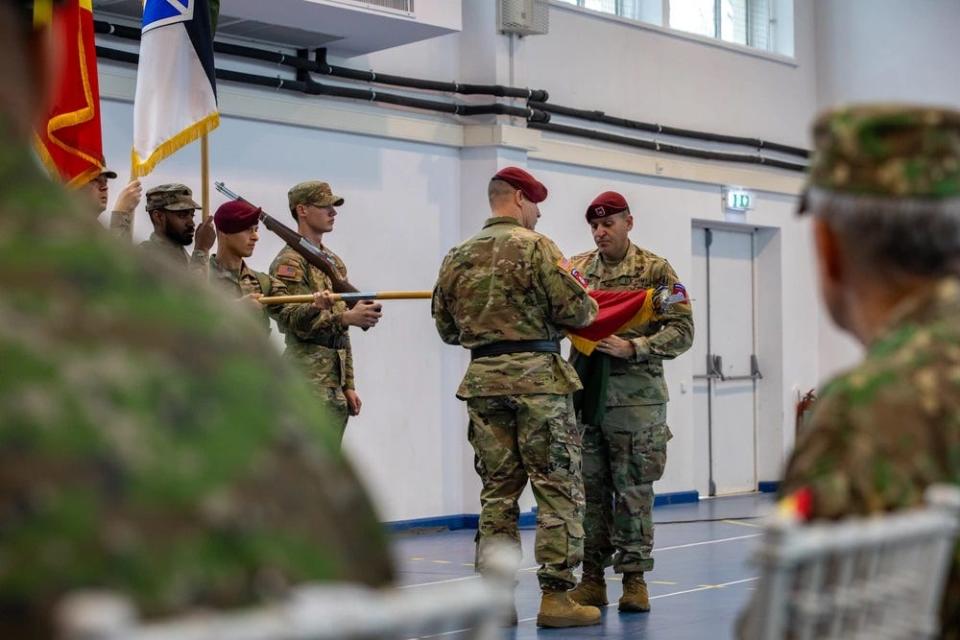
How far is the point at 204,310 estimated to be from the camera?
41.0 inches

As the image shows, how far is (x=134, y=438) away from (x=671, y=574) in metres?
6.57

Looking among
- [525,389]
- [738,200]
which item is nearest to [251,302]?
[525,389]

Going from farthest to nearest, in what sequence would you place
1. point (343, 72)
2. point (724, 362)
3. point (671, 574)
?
1. point (724, 362)
2. point (343, 72)
3. point (671, 574)

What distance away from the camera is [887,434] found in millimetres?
1644

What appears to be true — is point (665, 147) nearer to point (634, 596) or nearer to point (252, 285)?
point (252, 285)

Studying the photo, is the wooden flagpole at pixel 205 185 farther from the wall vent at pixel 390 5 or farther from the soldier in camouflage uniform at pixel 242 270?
the wall vent at pixel 390 5

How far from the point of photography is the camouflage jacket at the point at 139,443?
35.4 inches

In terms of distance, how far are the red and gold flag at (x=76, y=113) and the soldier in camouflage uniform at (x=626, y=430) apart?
2175mm

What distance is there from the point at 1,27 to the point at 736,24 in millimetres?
12080

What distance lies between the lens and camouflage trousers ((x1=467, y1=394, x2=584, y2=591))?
5691mm

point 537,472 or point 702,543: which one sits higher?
point 537,472

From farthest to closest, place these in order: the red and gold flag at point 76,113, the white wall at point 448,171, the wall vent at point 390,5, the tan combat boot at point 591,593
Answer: the white wall at point 448,171 → the wall vent at point 390,5 → the tan combat boot at point 591,593 → the red and gold flag at point 76,113

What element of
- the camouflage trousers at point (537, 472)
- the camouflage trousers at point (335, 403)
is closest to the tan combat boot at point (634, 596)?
the camouflage trousers at point (537, 472)

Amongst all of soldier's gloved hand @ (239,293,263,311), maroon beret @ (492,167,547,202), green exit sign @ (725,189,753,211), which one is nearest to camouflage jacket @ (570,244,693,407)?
maroon beret @ (492,167,547,202)
